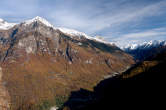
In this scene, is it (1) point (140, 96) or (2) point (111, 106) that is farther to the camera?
(2) point (111, 106)

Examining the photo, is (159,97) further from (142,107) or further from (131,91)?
(131,91)

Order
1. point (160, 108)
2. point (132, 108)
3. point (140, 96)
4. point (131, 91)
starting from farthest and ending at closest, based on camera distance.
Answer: point (131, 91) → point (140, 96) → point (132, 108) → point (160, 108)

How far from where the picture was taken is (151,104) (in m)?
64.4

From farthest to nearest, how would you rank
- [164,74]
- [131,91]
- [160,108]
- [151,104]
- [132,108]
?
[131,91], [164,74], [132,108], [151,104], [160,108]

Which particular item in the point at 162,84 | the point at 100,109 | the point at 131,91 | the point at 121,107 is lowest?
the point at 100,109

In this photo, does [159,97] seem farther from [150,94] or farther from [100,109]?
[100,109]

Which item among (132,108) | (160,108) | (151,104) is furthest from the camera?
(132,108)

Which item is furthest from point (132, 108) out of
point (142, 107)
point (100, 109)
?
point (100, 109)

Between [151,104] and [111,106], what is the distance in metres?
27.1

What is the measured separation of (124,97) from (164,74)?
26.4 meters

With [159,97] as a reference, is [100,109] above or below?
below

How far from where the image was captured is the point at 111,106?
8638 centimetres

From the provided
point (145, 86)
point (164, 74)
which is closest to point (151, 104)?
point (145, 86)

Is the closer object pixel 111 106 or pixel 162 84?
pixel 162 84
